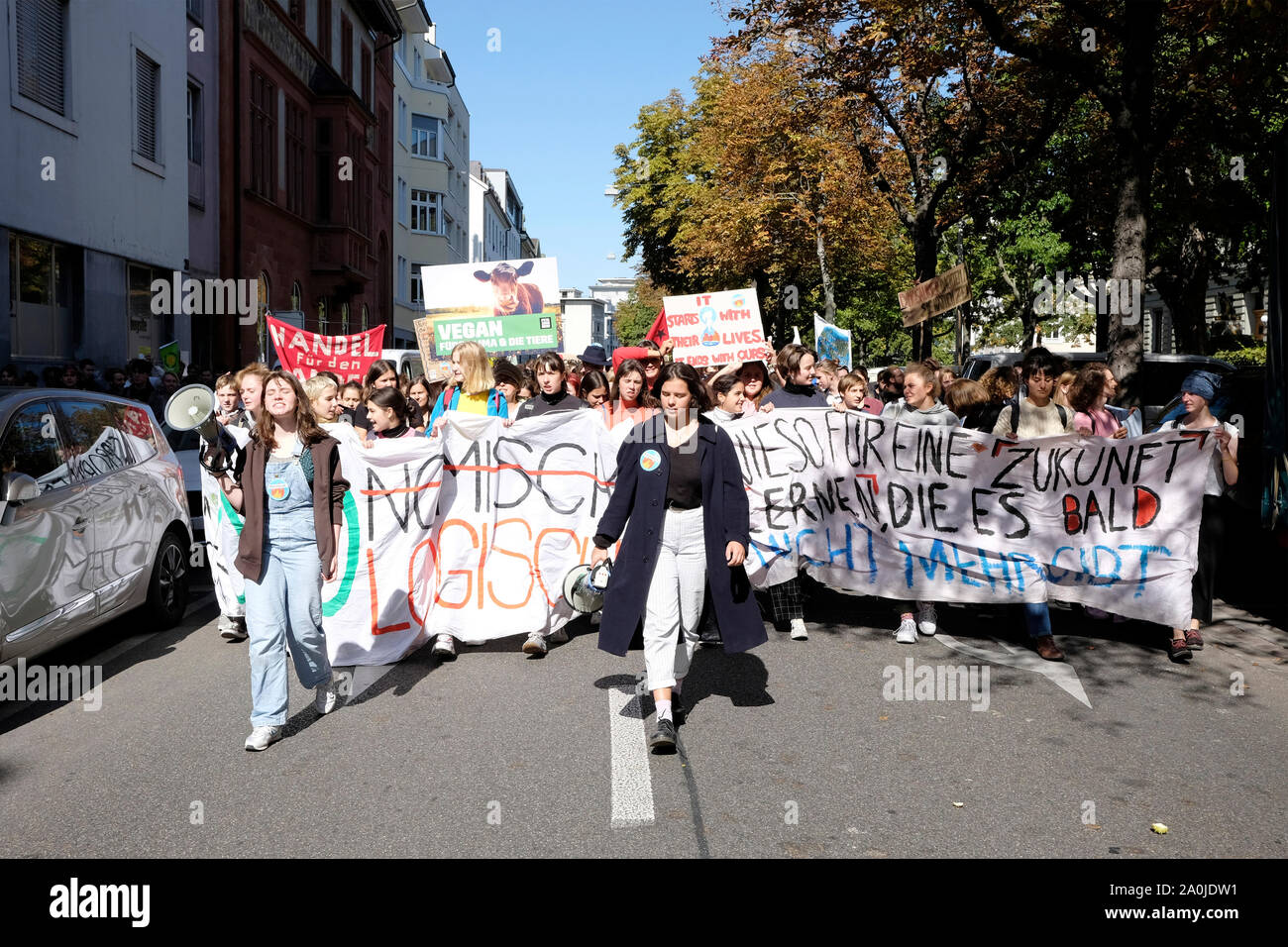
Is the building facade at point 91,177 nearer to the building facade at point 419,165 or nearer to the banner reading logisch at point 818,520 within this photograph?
the banner reading logisch at point 818,520

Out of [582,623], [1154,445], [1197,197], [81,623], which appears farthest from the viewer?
[1197,197]

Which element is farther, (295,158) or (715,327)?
(295,158)

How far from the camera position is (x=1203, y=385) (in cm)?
811

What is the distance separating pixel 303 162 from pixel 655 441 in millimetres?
28761

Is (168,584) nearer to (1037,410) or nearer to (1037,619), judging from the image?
(1037,619)

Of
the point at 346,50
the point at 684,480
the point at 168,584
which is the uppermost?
the point at 346,50

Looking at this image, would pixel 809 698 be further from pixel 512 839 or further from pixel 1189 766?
pixel 512 839

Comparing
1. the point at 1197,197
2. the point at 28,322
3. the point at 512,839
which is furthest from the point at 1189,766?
the point at 1197,197

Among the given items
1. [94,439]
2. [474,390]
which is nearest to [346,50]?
[474,390]

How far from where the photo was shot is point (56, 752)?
5734mm

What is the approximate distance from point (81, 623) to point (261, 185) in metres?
22.8

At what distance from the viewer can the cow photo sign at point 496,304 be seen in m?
16.5

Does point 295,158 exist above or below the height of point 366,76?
below

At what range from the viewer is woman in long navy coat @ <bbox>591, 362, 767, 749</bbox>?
6.04 metres
